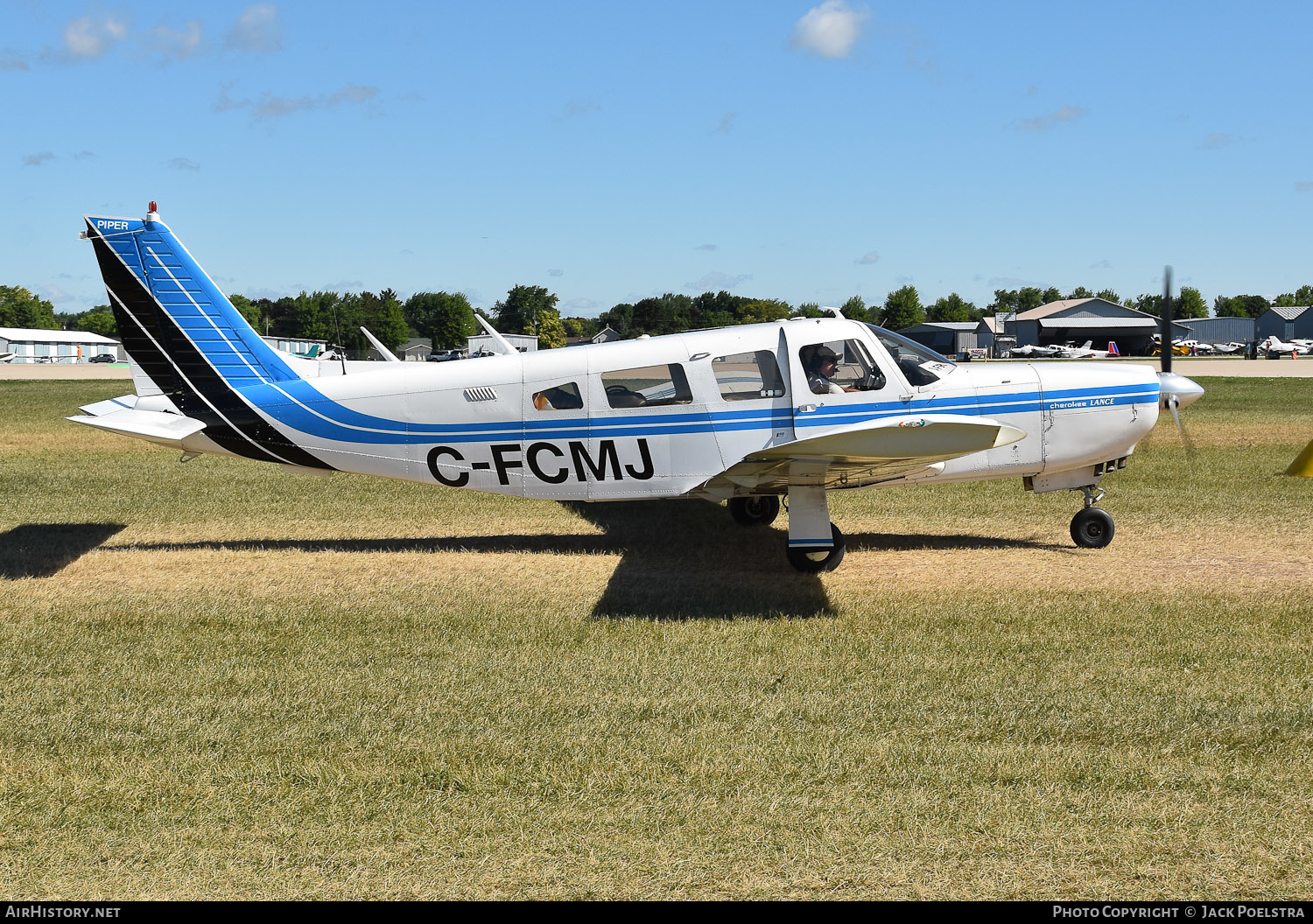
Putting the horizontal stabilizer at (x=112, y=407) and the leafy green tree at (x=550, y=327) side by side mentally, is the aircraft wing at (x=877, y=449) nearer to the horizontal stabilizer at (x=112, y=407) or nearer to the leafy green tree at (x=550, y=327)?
the horizontal stabilizer at (x=112, y=407)

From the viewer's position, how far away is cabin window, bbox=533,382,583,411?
9.62m

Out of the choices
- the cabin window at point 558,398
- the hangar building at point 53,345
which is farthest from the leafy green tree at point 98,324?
the cabin window at point 558,398

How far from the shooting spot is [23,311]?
158500 millimetres

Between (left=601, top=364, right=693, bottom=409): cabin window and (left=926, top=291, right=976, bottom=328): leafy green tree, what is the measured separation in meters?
121

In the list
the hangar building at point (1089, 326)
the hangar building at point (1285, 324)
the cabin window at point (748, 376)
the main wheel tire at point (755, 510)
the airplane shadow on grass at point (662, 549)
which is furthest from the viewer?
the hangar building at point (1285, 324)

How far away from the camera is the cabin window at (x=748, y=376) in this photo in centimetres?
945

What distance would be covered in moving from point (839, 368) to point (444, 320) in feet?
358

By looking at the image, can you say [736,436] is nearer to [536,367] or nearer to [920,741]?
[536,367]

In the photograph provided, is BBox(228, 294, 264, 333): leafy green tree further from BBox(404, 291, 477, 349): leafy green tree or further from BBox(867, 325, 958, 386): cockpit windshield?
BBox(867, 325, 958, 386): cockpit windshield

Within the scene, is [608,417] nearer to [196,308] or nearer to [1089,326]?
[196,308]

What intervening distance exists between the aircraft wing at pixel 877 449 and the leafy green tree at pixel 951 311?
4774 inches

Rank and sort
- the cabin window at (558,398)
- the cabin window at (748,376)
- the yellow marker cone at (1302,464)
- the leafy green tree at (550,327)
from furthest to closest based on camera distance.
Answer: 1. the leafy green tree at (550,327)
2. the yellow marker cone at (1302,464)
3. the cabin window at (558,398)
4. the cabin window at (748,376)

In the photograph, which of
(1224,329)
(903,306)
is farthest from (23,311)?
(1224,329)

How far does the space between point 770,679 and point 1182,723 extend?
2.31 m
